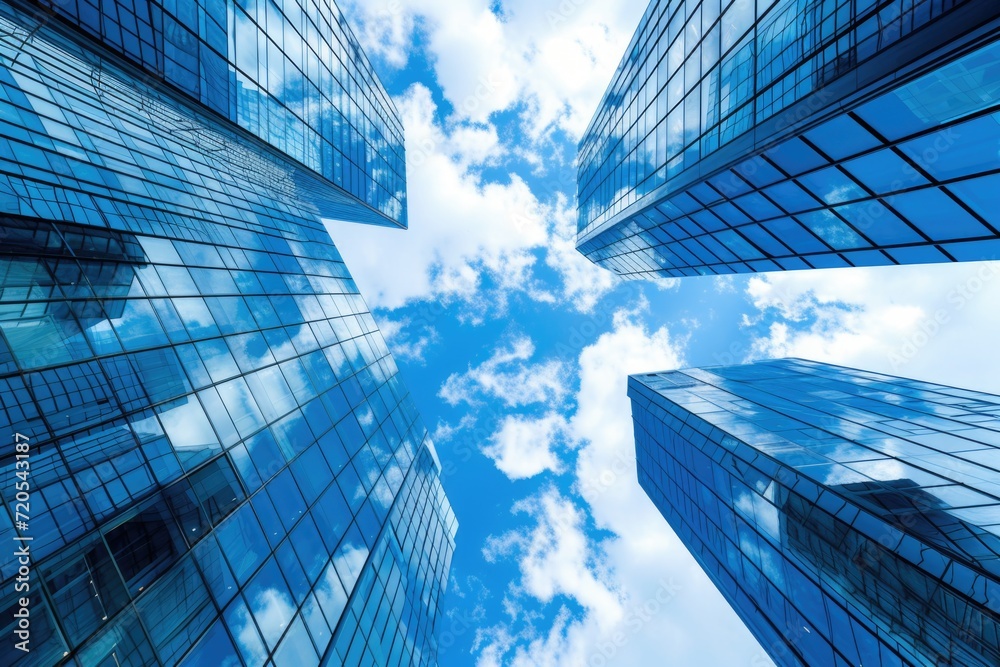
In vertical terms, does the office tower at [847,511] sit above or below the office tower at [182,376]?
below

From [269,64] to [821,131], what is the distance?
2444 centimetres

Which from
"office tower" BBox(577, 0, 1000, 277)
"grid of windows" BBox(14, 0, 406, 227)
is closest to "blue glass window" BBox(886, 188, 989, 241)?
"office tower" BBox(577, 0, 1000, 277)

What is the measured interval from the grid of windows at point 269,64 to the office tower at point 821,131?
2004cm

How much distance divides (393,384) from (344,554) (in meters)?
16.9

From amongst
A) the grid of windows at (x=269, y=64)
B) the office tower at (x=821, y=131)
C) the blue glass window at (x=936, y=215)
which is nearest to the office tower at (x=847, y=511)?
the office tower at (x=821, y=131)

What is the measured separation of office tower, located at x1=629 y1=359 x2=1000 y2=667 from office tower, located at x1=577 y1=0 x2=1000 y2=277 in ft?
24.8

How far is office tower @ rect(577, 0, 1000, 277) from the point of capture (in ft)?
29.0

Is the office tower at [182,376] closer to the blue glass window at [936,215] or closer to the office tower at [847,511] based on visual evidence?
the office tower at [847,511]

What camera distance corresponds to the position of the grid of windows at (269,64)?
14.5 metres

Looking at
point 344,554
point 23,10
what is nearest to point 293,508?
point 344,554

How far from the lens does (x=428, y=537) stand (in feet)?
97.2

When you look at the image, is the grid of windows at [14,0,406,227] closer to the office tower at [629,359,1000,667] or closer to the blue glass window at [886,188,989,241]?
the blue glass window at [886,188,989,241]

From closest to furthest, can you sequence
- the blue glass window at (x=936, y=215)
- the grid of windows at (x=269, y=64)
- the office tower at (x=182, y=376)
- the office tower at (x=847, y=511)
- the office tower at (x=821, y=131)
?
the office tower at (x=182, y=376) → the office tower at (x=821, y=131) → the blue glass window at (x=936, y=215) → the office tower at (x=847, y=511) → the grid of windows at (x=269, y=64)

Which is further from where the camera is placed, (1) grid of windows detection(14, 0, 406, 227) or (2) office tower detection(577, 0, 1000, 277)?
(1) grid of windows detection(14, 0, 406, 227)
